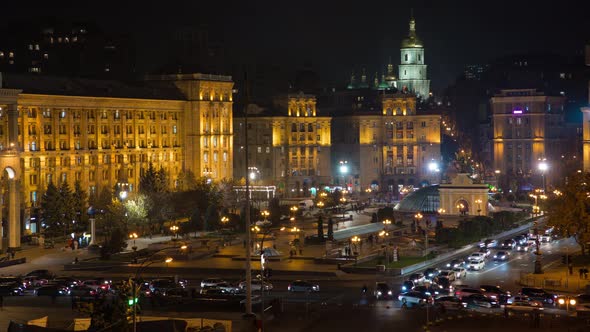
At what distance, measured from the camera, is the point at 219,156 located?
147 metres

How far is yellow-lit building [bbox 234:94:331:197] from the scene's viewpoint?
169 m

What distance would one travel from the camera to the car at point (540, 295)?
62.2 m

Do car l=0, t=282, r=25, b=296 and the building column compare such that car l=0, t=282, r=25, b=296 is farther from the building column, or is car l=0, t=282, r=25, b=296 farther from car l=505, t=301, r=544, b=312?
car l=505, t=301, r=544, b=312

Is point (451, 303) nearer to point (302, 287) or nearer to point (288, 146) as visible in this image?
point (302, 287)

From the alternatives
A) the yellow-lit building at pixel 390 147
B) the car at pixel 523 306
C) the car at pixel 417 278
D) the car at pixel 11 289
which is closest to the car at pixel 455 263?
the car at pixel 417 278

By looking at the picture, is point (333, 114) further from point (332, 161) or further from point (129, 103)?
point (129, 103)

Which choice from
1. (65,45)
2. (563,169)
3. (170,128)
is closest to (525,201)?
(563,169)

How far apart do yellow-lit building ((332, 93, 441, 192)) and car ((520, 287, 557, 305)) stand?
115 m

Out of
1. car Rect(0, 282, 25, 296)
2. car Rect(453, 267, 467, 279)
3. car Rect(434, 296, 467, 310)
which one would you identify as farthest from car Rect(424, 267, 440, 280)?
car Rect(0, 282, 25, 296)

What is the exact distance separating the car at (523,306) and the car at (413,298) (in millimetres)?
4318

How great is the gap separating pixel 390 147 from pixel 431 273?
107 metres

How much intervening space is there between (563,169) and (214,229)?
75770 millimetres

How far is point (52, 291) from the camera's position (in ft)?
218

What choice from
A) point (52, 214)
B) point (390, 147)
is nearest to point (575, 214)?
point (52, 214)
